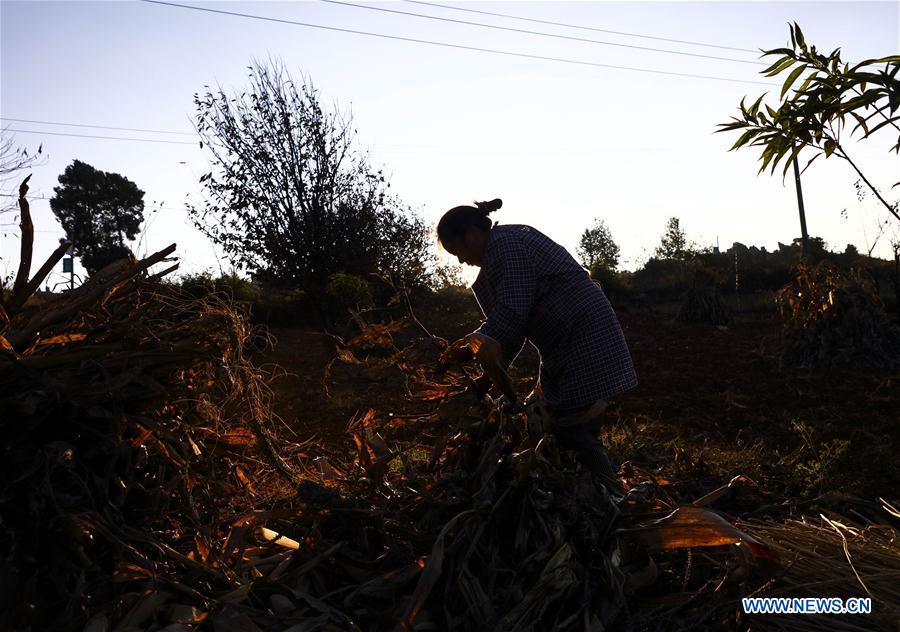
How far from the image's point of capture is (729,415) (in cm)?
625

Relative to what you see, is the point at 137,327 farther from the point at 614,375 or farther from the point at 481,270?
the point at 614,375

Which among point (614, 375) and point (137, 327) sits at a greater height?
point (137, 327)

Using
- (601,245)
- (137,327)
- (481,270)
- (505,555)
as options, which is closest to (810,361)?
(481,270)

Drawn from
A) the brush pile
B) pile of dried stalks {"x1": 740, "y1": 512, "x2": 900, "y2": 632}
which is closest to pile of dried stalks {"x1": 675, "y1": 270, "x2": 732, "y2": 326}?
the brush pile

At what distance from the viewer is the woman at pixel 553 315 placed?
9.93ft

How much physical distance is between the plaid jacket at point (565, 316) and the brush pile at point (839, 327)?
664 cm

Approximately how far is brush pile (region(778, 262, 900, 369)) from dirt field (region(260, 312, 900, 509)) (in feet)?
1.34

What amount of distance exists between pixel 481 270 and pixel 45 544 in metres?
1.92

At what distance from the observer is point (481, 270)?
10.6 feet

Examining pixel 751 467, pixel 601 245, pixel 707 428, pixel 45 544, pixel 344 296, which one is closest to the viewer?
pixel 45 544

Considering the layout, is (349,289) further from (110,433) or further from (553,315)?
(110,433)

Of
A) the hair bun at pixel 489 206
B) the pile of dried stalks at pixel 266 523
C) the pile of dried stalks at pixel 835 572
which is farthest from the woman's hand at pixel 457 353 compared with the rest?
the pile of dried stalks at pixel 835 572

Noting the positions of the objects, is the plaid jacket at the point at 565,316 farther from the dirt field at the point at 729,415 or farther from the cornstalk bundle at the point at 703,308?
the cornstalk bundle at the point at 703,308

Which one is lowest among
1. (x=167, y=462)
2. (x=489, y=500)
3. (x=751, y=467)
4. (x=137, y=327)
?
(x=751, y=467)
